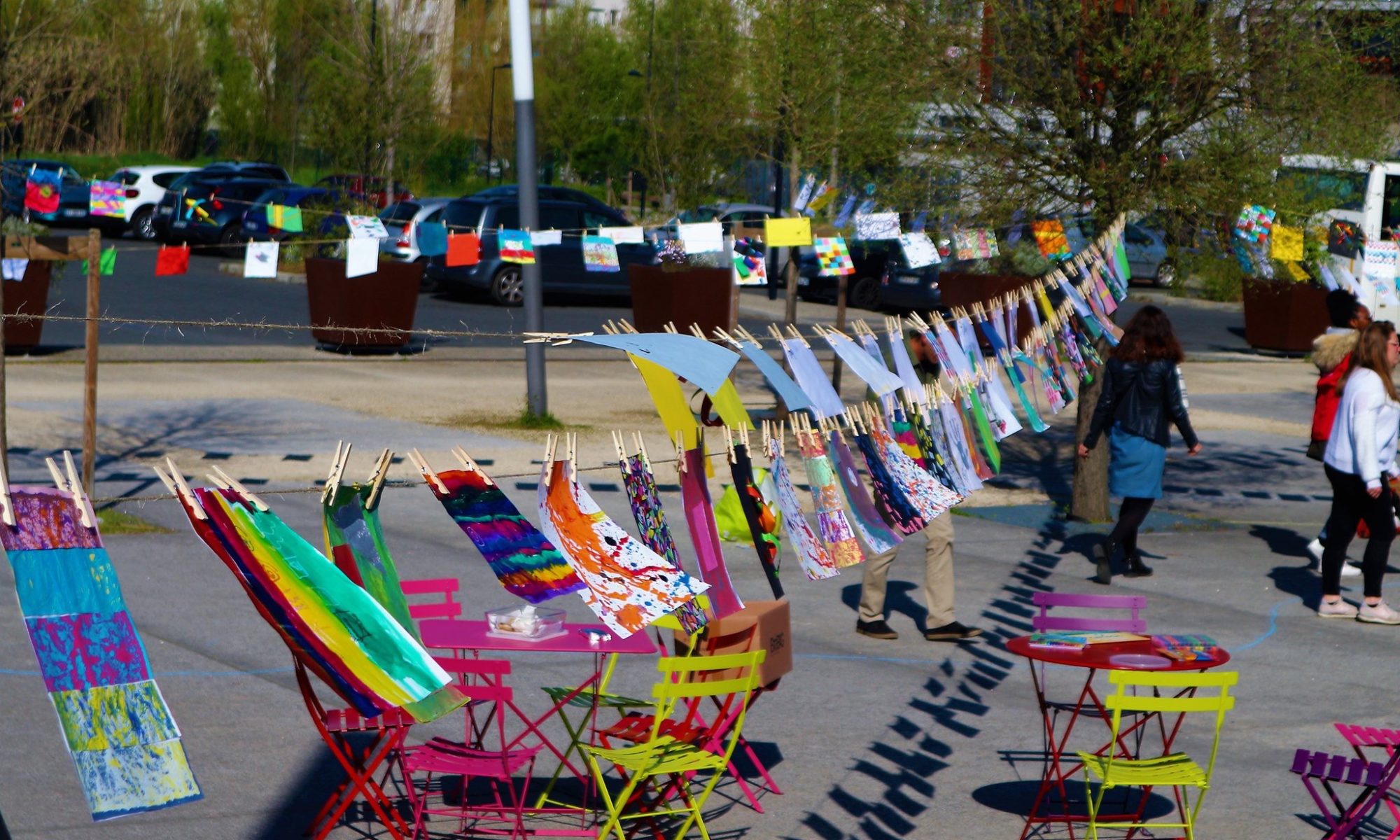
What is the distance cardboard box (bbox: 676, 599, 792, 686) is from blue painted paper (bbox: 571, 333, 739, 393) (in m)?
0.92

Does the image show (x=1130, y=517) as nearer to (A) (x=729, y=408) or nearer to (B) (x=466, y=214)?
(A) (x=729, y=408)

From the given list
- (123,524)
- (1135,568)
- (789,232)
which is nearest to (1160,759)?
(1135,568)

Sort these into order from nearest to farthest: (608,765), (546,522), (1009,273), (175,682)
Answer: (546,522) < (608,765) < (175,682) < (1009,273)

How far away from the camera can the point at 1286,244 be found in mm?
10320

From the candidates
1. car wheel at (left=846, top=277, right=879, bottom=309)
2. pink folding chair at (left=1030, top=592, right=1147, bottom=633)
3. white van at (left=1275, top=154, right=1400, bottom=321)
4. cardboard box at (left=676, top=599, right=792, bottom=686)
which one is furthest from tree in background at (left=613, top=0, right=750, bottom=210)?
cardboard box at (left=676, top=599, right=792, bottom=686)

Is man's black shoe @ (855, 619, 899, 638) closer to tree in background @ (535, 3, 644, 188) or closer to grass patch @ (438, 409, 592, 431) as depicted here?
grass patch @ (438, 409, 592, 431)

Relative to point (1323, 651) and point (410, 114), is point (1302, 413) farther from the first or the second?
point (410, 114)

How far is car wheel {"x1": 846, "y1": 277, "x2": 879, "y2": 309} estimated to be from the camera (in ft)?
90.0

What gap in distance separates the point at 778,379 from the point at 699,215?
2112cm

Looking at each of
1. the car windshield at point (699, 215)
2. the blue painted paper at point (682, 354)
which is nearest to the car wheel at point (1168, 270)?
the blue painted paper at point (682, 354)

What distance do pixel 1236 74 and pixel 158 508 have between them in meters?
7.73

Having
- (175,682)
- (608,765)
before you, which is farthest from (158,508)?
(608,765)

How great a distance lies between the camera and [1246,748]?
651 cm

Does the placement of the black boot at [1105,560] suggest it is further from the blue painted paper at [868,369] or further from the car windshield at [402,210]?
the car windshield at [402,210]
